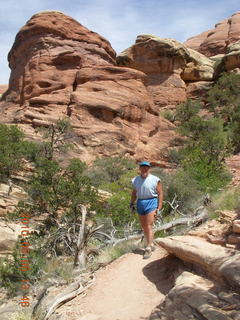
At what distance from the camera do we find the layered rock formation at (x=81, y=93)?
24062mm

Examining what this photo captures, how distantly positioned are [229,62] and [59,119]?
21352mm

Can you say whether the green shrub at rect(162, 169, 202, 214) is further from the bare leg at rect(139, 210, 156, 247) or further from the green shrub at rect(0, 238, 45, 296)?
the bare leg at rect(139, 210, 156, 247)

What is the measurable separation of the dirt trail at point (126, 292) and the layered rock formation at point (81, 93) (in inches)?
692

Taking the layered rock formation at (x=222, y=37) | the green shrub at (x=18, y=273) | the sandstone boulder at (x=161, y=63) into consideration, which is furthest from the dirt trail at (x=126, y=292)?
the layered rock formation at (x=222, y=37)

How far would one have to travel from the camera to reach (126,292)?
424cm

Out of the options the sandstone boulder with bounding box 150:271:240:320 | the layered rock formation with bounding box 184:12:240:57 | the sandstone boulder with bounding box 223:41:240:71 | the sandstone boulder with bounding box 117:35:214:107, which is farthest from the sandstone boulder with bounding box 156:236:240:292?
the layered rock formation with bounding box 184:12:240:57

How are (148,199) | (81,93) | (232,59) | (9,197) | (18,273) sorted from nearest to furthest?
(148,199), (18,273), (9,197), (81,93), (232,59)

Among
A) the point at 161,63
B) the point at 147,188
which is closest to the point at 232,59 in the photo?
the point at 161,63

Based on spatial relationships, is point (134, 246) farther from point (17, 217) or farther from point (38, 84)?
point (38, 84)

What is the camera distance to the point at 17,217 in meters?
10.7

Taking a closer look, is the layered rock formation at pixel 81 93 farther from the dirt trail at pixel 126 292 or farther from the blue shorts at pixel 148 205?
the dirt trail at pixel 126 292

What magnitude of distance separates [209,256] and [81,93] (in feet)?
75.3

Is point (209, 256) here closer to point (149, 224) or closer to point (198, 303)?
point (198, 303)

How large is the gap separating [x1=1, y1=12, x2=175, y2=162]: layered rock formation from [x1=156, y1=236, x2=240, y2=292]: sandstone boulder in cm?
1813
